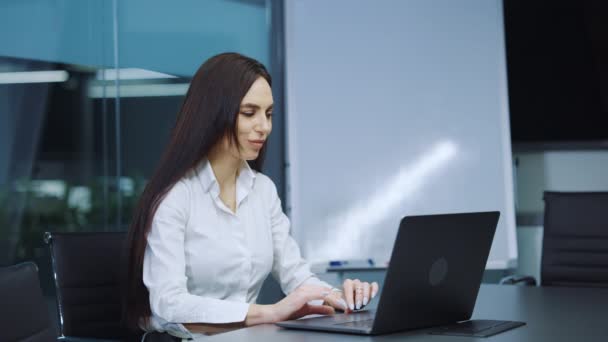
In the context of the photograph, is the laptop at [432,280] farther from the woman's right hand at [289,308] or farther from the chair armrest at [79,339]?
the chair armrest at [79,339]

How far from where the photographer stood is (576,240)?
3.36 metres

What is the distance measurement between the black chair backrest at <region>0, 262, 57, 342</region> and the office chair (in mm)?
2407

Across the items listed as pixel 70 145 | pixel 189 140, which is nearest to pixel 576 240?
pixel 189 140

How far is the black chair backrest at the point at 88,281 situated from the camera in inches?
87.6

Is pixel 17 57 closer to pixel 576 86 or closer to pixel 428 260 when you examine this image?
pixel 428 260

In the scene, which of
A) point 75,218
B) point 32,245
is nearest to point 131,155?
point 75,218

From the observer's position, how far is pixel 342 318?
5.98 feet

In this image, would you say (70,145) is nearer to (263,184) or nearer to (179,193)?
(263,184)

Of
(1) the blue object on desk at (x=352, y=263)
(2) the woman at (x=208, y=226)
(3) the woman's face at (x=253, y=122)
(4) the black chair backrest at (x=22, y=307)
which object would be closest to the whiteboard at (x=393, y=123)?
(1) the blue object on desk at (x=352, y=263)

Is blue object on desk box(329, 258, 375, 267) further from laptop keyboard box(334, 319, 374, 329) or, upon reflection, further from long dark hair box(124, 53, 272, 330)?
laptop keyboard box(334, 319, 374, 329)

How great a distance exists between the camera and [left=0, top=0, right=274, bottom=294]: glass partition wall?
11.2 feet

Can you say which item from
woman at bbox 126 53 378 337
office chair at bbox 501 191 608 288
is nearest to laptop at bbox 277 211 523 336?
woman at bbox 126 53 378 337

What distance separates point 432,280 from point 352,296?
34 centimetres

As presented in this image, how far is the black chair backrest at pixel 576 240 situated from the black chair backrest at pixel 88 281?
1933 mm
